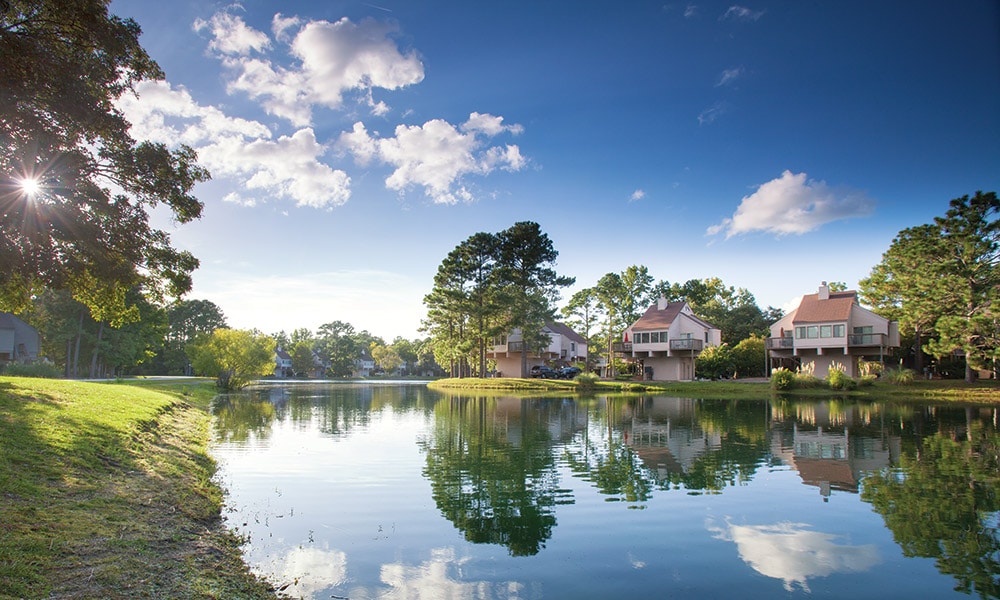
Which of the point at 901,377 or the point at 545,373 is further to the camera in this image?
the point at 545,373

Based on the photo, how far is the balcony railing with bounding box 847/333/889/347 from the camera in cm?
5150

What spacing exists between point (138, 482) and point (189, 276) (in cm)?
1094

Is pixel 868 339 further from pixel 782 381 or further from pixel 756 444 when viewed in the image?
pixel 756 444

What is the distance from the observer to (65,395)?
58.5ft

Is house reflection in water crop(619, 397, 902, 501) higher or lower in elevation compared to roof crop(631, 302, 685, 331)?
lower

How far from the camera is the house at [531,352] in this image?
7294 centimetres

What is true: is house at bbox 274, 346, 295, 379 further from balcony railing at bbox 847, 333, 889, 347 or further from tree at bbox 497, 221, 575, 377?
balcony railing at bbox 847, 333, 889, 347

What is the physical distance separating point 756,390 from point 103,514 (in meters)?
46.3

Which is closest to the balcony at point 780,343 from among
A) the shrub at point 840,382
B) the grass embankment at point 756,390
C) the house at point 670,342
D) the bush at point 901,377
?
the house at point 670,342

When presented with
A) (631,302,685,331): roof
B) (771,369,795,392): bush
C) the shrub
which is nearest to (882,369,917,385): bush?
the shrub

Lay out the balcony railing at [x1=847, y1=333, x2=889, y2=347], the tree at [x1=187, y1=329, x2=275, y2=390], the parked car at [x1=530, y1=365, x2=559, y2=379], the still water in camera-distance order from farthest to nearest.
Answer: the parked car at [x1=530, y1=365, x2=559, y2=379] → the tree at [x1=187, y1=329, x2=275, y2=390] → the balcony railing at [x1=847, y1=333, x2=889, y2=347] → the still water

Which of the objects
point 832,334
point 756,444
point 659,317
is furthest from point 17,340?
point 832,334

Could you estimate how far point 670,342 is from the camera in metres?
63.3

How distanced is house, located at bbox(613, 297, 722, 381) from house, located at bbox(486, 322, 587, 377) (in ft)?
37.4
